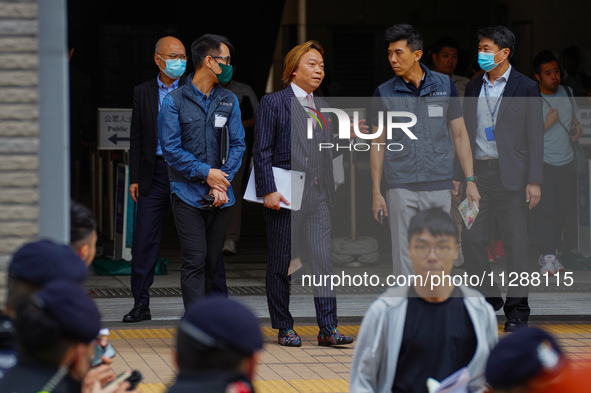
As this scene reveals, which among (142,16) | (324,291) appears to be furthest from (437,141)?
(142,16)

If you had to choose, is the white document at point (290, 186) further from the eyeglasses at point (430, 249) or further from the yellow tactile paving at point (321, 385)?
the eyeglasses at point (430, 249)

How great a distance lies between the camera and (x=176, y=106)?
6.44 metres

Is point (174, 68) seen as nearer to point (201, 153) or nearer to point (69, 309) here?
point (201, 153)

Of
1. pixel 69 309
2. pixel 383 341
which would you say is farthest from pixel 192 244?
pixel 69 309

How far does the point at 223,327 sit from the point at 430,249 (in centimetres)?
162

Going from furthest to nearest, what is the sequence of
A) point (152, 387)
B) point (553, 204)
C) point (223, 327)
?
point (553, 204)
point (152, 387)
point (223, 327)

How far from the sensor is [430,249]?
3996 mm

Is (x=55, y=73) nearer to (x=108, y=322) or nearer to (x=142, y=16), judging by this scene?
(x=108, y=322)

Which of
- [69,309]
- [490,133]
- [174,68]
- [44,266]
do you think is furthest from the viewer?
[174,68]

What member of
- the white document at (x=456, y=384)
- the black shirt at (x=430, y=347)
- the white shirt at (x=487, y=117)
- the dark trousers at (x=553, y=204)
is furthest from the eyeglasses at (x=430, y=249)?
the dark trousers at (x=553, y=204)

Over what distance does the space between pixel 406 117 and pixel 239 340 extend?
405cm

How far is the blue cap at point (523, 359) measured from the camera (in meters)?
2.56

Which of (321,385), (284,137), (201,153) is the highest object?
(284,137)

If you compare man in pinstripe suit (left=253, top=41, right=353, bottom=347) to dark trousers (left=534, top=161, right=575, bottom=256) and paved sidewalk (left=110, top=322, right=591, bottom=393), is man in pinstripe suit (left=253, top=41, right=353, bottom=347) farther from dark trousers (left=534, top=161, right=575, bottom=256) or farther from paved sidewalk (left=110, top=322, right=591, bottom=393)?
dark trousers (left=534, top=161, right=575, bottom=256)
